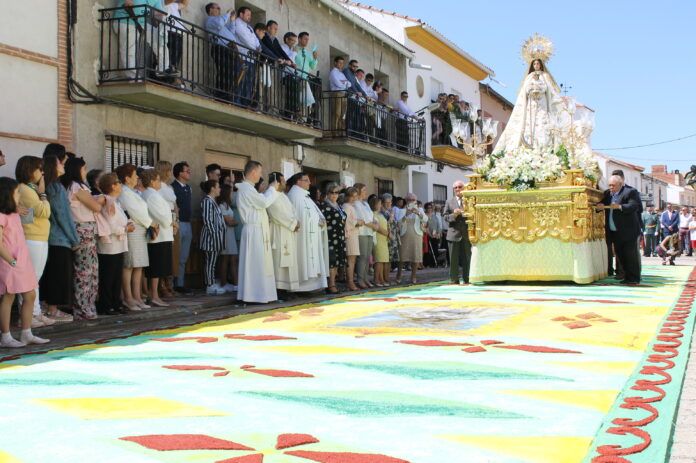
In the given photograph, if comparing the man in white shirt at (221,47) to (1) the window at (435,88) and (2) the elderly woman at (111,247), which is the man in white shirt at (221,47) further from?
(1) the window at (435,88)

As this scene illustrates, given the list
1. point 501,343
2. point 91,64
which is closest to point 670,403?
point 501,343

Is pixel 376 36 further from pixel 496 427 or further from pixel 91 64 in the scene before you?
pixel 496 427

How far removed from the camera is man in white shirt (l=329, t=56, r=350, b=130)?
18203mm

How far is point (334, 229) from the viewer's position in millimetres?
12156

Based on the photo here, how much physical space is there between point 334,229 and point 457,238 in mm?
2078

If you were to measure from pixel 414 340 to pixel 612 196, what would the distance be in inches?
285

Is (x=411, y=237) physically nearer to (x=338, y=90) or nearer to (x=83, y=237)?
(x=338, y=90)

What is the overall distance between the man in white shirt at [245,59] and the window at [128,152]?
6.67 feet

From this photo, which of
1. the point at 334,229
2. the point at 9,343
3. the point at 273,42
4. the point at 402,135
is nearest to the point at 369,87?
the point at 402,135

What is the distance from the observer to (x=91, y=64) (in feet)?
37.4

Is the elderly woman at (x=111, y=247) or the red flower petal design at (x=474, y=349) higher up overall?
the elderly woman at (x=111, y=247)

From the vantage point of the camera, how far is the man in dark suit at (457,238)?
492 inches

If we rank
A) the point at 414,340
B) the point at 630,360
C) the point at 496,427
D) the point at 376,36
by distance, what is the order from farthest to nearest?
the point at 376,36 → the point at 414,340 → the point at 630,360 → the point at 496,427

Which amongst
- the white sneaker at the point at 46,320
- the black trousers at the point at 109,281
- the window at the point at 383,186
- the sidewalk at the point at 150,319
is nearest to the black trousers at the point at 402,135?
the window at the point at 383,186
